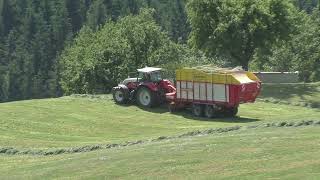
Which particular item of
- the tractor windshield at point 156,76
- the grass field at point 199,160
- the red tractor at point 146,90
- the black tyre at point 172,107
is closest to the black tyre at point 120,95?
the red tractor at point 146,90

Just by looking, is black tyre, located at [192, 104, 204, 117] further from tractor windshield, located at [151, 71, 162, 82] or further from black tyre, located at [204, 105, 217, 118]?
tractor windshield, located at [151, 71, 162, 82]

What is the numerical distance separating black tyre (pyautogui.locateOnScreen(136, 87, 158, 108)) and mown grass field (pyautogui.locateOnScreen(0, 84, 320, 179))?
730 millimetres

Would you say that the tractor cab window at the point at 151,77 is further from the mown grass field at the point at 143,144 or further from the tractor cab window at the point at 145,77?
the mown grass field at the point at 143,144

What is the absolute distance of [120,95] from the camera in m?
39.8

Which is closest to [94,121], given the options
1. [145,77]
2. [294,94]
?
[145,77]

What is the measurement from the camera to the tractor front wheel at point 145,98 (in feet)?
126

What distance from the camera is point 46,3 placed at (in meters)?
189

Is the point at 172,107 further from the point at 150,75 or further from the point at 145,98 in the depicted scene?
the point at 150,75

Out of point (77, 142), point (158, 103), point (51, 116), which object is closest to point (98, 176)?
point (77, 142)

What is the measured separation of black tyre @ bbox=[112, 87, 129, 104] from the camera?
39.6 m

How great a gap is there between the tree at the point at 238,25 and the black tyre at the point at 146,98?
16496 mm

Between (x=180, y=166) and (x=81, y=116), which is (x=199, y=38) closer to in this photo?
(x=81, y=116)

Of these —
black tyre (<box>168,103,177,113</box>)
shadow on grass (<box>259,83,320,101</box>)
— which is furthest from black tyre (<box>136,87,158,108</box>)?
shadow on grass (<box>259,83,320,101</box>)

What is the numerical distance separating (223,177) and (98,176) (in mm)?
4327
